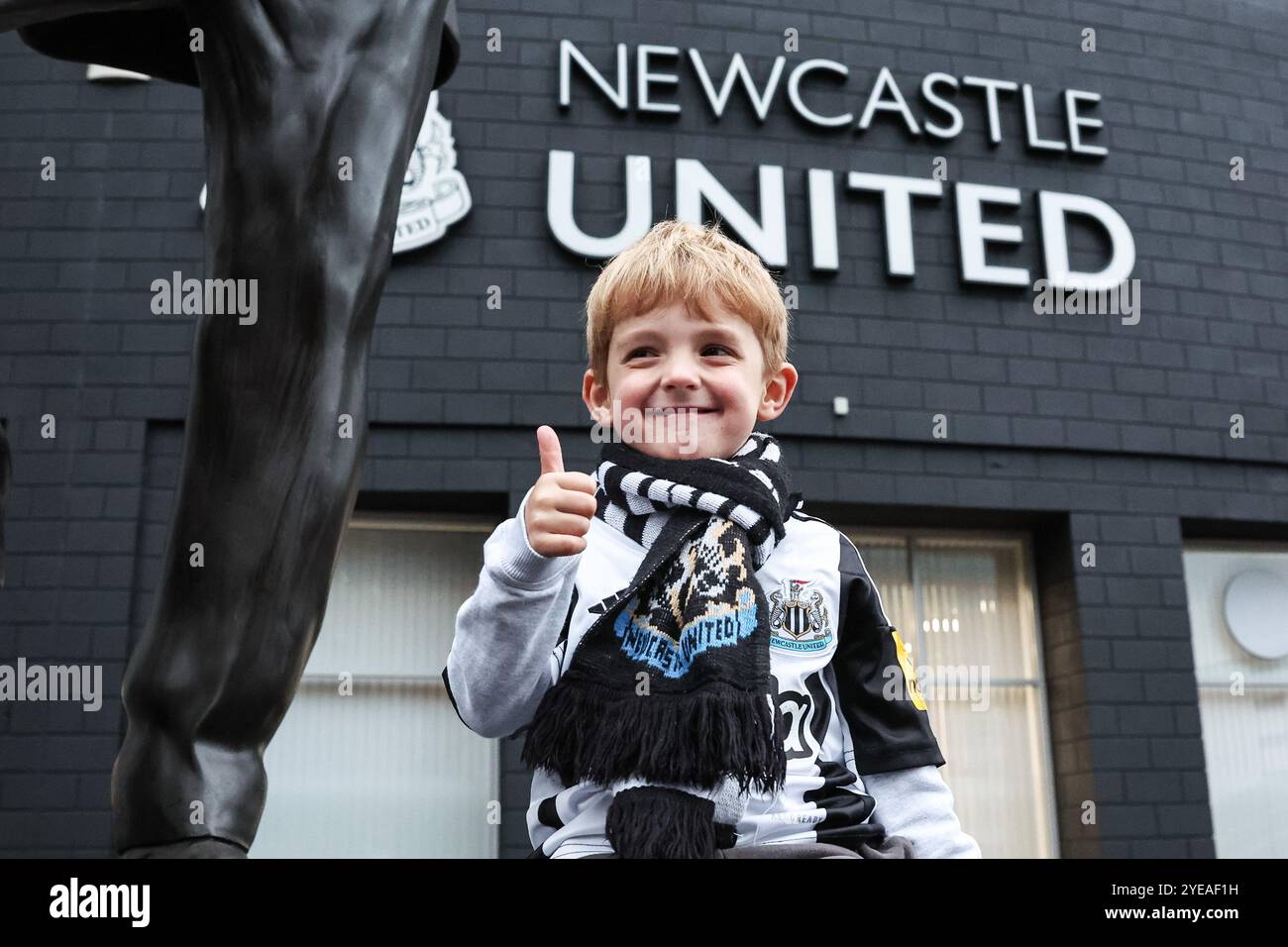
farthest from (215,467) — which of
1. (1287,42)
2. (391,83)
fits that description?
(1287,42)

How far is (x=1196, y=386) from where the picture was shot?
716cm

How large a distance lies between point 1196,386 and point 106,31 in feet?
22.8

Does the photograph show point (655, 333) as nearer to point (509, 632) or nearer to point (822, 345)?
point (509, 632)

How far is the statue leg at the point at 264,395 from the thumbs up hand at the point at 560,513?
36cm

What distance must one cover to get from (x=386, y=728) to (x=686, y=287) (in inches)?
195

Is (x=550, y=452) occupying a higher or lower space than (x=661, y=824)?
higher

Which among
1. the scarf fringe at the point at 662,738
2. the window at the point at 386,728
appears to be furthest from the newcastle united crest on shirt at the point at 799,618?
the window at the point at 386,728

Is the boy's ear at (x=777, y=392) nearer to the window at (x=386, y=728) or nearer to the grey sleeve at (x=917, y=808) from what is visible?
the grey sleeve at (x=917, y=808)

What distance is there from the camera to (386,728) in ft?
20.7

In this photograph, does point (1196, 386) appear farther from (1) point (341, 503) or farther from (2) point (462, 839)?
(1) point (341, 503)

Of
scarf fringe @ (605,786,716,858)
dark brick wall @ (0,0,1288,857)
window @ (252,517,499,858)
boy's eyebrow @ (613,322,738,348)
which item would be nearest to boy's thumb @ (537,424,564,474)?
boy's eyebrow @ (613,322,738,348)

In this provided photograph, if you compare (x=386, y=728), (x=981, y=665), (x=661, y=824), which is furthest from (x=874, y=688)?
(x=981, y=665)

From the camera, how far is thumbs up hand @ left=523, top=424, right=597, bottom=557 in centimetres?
153

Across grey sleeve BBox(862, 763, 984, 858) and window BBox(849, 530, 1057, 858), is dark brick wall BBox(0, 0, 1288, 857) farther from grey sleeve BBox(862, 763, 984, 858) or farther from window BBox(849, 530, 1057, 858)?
grey sleeve BBox(862, 763, 984, 858)
